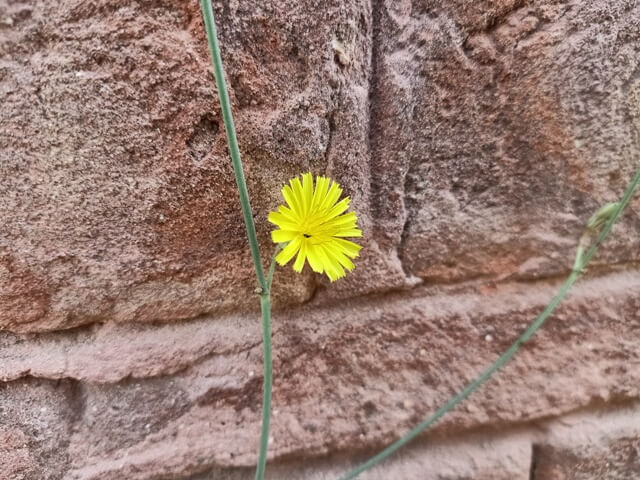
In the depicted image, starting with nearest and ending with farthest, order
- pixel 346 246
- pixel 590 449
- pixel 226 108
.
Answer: pixel 226 108
pixel 346 246
pixel 590 449

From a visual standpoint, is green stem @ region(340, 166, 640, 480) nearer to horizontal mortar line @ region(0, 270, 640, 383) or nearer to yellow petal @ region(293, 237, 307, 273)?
horizontal mortar line @ region(0, 270, 640, 383)

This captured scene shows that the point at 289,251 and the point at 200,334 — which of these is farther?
the point at 200,334

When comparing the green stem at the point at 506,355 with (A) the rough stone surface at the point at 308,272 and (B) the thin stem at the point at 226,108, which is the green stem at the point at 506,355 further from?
(B) the thin stem at the point at 226,108

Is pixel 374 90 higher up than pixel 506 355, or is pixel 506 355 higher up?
pixel 374 90

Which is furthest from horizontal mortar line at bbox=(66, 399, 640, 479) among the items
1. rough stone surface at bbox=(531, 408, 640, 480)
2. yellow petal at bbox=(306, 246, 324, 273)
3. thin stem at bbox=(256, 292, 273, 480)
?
yellow petal at bbox=(306, 246, 324, 273)

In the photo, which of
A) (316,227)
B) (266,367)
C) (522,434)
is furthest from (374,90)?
(522,434)

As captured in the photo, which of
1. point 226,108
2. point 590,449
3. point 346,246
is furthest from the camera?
point 590,449

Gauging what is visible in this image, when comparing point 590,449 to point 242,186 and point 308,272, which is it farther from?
Result: point 242,186

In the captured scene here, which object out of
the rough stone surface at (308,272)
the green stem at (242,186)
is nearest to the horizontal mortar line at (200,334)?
the rough stone surface at (308,272)

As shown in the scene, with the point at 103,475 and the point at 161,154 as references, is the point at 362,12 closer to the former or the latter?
the point at 161,154
